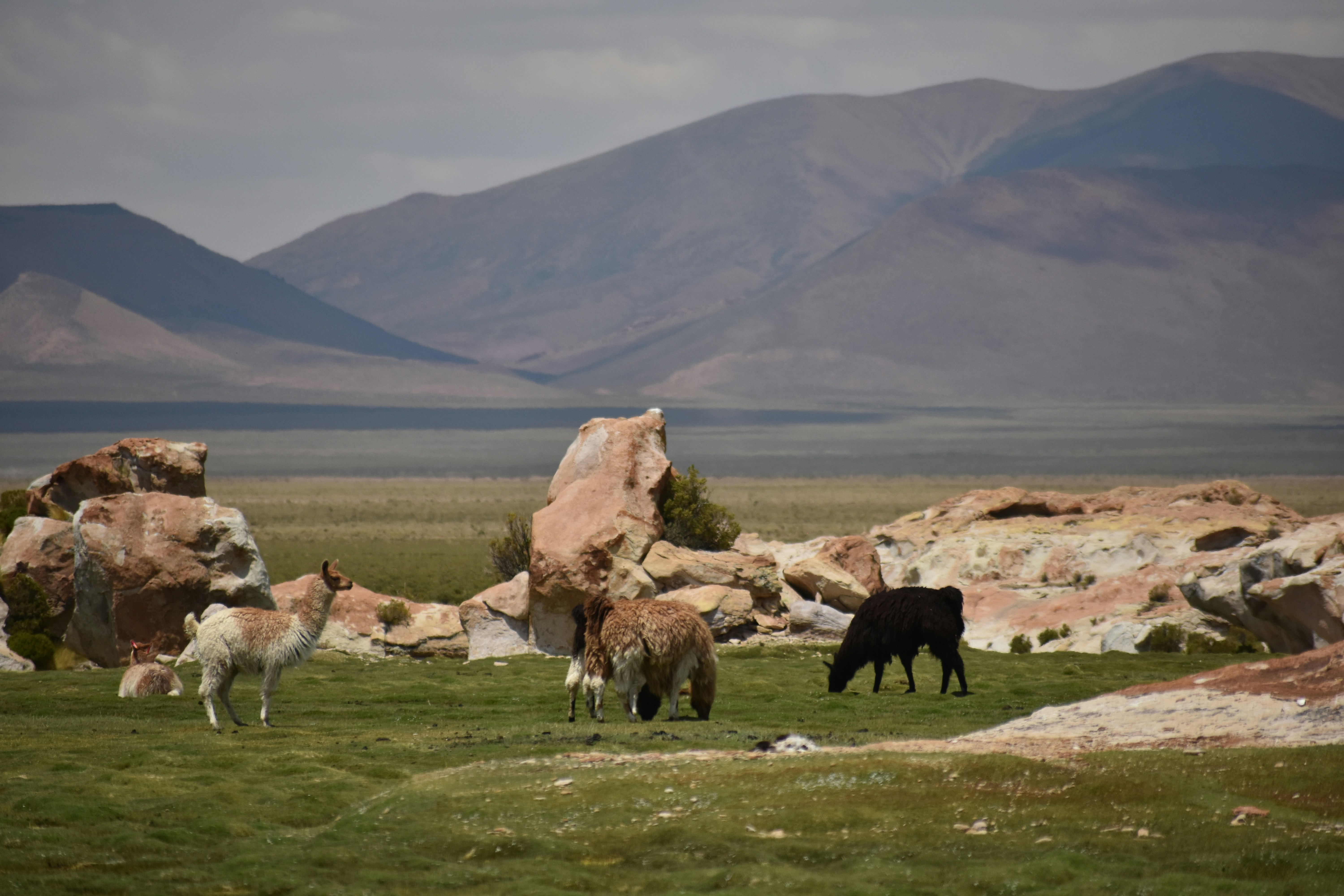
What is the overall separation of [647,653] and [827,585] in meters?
12.6

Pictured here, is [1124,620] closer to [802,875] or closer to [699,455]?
[802,875]

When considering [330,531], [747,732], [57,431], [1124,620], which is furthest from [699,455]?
[747,732]

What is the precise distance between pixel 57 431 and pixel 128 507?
153 meters

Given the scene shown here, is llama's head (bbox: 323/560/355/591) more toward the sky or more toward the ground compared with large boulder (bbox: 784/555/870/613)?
more toward the sky

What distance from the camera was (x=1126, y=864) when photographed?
9.84m

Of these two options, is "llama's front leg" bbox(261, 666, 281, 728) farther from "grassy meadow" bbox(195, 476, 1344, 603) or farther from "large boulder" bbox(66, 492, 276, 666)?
"grassy meadow" bbox(195, 476, 1344, 603)

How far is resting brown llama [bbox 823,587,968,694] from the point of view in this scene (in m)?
18.6

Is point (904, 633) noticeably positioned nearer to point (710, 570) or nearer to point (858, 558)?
point (710, 570)

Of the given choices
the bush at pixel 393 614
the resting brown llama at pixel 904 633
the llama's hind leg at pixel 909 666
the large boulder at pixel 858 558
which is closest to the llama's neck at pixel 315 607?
the resting brown llama at pixel 904 633

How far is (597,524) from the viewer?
26203 mm

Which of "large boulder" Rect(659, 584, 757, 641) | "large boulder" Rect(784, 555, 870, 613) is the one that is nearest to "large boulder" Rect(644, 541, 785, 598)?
"large boulder" Rect(659, 584, 757, 641)

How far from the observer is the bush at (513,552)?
3275 cm

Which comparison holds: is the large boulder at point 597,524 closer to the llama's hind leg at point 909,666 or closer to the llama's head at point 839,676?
the llama's head at point 839,676

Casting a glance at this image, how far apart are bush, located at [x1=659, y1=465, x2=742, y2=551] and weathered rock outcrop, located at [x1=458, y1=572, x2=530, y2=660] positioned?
395cm
